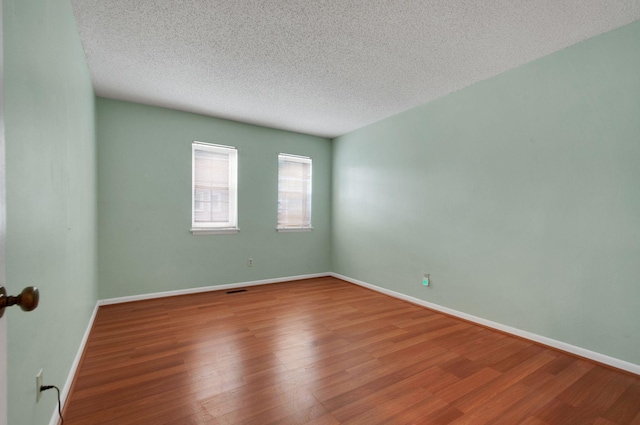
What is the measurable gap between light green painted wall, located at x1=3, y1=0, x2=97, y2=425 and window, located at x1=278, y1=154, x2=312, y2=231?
A: 3.04 metres

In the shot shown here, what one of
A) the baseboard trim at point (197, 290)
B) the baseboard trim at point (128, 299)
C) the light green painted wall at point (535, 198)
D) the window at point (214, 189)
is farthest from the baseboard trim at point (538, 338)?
the window at point (214, 189)

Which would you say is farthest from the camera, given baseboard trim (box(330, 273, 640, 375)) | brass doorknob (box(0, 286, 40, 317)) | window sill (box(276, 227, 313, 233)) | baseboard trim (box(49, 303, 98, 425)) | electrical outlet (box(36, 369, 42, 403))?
window sill (box(276, 227, 313, 233))

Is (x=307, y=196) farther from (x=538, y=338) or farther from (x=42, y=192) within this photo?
(x=42, y=192)

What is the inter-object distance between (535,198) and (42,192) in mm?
3671

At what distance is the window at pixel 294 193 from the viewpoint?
506 cm

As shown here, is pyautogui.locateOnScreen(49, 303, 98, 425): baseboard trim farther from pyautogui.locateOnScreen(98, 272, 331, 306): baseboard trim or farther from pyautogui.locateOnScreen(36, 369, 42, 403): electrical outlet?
pyautogui.locateOnScreen(98, 272, 331, 306): baseboard trim

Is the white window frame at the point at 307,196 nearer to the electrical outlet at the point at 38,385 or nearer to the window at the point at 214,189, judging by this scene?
the window at the point at 214,189

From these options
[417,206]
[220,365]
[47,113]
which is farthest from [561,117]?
[47,113]

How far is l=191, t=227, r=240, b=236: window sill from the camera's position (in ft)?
13.8

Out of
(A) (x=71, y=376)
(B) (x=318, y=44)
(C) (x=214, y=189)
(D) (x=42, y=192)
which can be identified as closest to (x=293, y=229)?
(C) (x=214, y=189)

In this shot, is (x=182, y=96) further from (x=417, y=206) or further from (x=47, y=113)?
(x=417, y=206)

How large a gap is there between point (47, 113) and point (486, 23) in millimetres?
2966

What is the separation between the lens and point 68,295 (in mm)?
1915

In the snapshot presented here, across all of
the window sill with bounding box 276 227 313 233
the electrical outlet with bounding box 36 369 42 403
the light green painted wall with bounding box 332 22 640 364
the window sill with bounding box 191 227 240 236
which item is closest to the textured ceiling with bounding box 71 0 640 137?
the light green painted wall with bounding box 332 22 640 364
